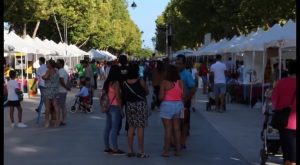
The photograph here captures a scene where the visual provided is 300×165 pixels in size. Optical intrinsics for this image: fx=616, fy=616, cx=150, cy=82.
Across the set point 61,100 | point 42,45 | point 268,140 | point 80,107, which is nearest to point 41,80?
point 61,100

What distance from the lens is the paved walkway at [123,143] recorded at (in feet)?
32.4

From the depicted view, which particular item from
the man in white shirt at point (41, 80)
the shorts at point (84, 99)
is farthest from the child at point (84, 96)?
the man in white shirt at point (41, 80)

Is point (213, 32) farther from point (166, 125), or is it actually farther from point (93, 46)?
point (166, 125)

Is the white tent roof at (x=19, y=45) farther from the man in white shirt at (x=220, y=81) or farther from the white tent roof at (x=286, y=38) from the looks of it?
the white tent roof at (x=286, y=38)

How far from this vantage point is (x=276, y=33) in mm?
17328

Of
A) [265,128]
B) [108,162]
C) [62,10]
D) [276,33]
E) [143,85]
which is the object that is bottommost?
[108,162]

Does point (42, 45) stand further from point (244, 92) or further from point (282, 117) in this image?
point (282, 117)

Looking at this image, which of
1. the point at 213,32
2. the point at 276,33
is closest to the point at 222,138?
the point at 276,33

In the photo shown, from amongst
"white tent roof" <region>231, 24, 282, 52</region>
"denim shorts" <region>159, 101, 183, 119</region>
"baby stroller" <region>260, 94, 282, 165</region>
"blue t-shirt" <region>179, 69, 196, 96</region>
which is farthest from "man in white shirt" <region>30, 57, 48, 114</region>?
"baby stroller" <region>260, 94, 282, 165</region>

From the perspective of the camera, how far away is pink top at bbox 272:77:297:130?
23.0 feet

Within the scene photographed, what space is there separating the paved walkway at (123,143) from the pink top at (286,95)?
266 centimetres

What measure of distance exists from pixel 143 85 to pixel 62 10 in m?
42.6

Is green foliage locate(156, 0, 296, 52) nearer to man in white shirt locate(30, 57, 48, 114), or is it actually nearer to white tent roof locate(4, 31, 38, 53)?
white tent roof locate(4, 31, 38, 53)

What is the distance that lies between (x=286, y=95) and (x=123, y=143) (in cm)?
540
